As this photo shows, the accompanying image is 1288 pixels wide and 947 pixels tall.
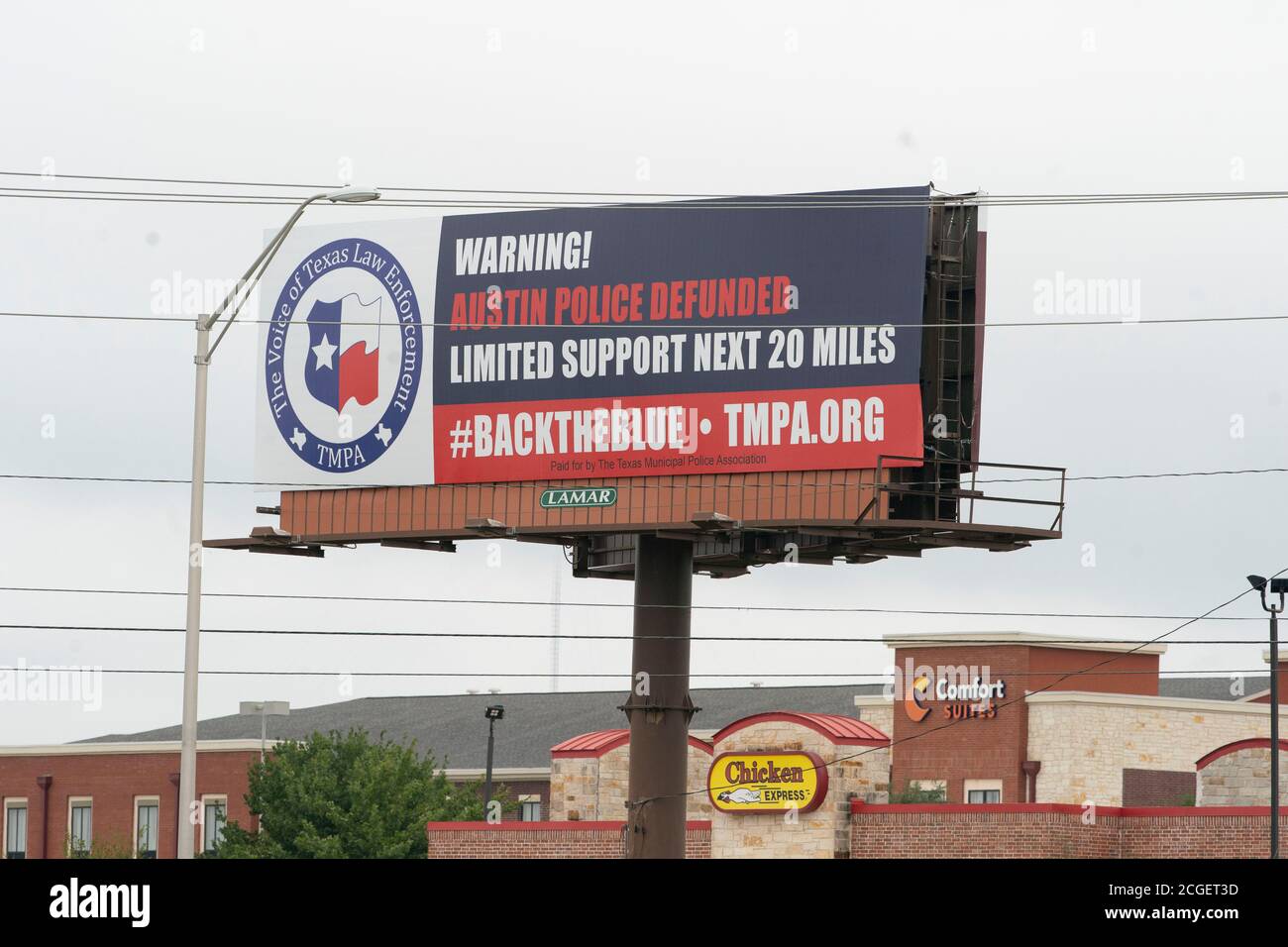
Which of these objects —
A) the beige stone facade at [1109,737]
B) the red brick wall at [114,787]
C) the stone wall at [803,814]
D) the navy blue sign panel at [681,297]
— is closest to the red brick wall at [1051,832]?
the stone wall at [803,814]

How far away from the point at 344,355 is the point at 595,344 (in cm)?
536

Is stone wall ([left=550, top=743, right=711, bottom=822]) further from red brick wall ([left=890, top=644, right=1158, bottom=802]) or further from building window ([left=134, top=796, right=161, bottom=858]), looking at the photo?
building window ([left=134, top=796, right=161, bottom=858])

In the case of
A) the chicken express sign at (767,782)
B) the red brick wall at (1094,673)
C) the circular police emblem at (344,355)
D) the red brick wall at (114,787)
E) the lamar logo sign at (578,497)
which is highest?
the circular police emblem at (344,355)

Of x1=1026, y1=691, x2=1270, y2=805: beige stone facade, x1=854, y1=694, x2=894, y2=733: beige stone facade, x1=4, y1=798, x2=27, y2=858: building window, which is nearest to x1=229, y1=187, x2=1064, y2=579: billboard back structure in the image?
x1=1026, y1=691, x2=1270, y2=805: beige stone facade

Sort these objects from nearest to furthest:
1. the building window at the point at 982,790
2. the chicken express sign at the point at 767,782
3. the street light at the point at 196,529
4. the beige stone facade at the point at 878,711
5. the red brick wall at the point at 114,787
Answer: the street light at the point at 196,529 < the chicken express sign at the point at 767,782 < the building window at the point at 982,790 < the beige stone facade at the point at 878,711 < the red brick wall at the point at 114,787

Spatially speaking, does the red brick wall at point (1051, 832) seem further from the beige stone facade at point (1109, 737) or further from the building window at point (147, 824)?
the building window at point (147, 824)

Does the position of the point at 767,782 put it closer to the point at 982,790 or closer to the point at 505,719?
the point at 982,790

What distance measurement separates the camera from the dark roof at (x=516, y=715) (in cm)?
7350

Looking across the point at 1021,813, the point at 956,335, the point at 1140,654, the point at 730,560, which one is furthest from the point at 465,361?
the point at 1140,654

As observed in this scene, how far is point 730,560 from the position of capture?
131ft

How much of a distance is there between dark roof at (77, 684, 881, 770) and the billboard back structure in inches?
1227

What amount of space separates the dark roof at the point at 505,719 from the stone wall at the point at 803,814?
85.2 ft

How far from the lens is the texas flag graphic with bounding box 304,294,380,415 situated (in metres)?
40.5

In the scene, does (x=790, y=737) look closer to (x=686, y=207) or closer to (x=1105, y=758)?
(x=686, y=207)
